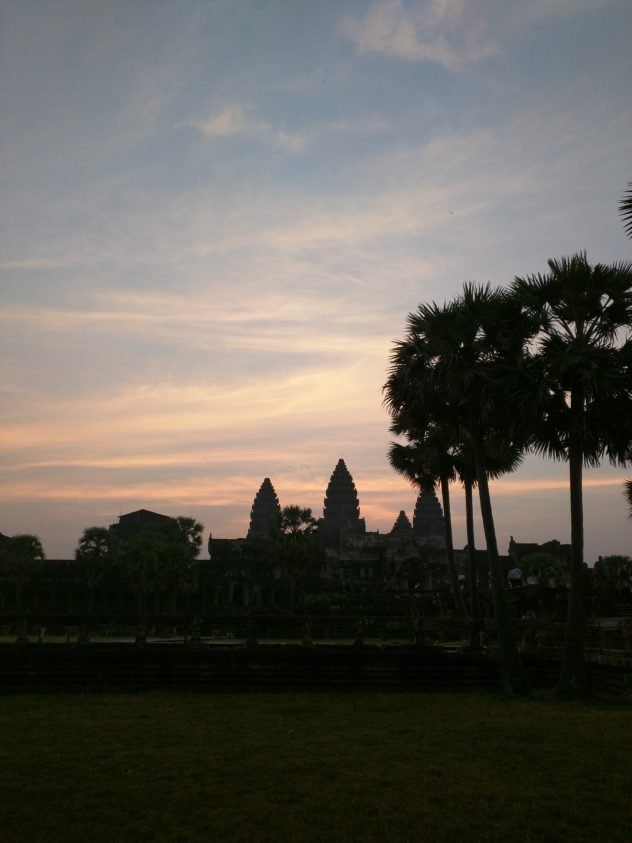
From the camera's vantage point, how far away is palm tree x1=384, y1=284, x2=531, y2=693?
16.0m

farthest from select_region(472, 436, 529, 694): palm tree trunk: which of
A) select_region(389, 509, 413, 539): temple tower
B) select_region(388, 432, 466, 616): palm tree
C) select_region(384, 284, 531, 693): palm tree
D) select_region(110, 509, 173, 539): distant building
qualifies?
select_region(110, 509, 173, 539): distant building

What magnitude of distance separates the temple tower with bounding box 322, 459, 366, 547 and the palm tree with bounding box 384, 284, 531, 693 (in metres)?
77.7

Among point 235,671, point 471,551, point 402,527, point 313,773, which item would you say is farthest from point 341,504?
point 313,773

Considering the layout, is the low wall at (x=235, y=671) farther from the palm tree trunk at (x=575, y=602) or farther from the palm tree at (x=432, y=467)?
the palm tree at (x=432, y=467)

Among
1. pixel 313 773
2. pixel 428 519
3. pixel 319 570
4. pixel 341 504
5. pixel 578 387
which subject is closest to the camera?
pixel 313 773

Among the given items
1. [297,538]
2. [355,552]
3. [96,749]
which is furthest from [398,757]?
[355,552]

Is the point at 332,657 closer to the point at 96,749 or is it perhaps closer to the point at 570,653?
the point at 570,653

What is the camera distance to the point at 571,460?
15648 mm

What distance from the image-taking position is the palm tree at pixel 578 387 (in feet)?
49.3

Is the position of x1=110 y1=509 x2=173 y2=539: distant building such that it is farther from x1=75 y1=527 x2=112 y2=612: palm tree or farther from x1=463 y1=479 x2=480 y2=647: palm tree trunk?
Result: x1=463 y1=479 x2=480 y2=647: palm tree trunk

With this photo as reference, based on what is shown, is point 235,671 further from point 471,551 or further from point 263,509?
point 263,509

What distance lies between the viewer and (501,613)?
16.2 meters

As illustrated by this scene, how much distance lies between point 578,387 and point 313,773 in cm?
970

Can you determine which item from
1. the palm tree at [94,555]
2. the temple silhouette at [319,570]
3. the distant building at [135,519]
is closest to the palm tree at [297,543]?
the temple silhouette at [319,570]
